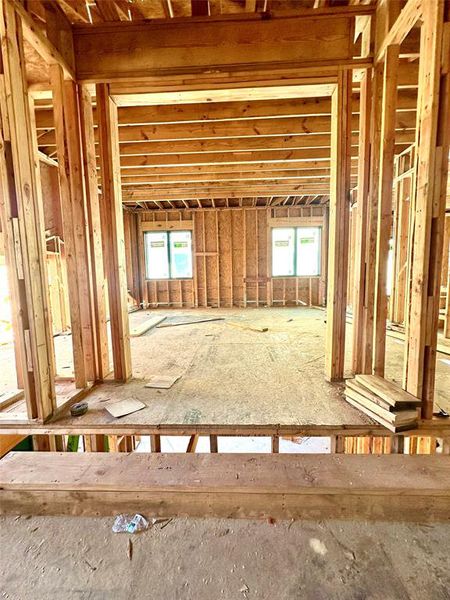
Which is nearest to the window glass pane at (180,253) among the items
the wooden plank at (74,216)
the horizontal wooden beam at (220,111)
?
the horizontal wooden beam at (220,111)

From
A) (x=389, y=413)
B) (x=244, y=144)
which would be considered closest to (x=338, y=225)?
(x=389, y=413)

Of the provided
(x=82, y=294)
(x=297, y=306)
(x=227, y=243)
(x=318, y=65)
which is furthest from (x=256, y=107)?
(x=297, y=306)

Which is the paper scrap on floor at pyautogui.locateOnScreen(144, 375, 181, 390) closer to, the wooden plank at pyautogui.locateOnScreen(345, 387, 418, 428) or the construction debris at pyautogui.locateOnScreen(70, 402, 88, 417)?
the construction debris at pyautogui.locateOnScreen(70, 402, 88, 417)

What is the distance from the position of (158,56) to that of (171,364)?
3.02 meters

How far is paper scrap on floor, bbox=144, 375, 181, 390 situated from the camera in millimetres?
2727

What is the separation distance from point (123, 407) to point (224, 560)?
131 centimetres

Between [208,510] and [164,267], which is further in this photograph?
[164,267]

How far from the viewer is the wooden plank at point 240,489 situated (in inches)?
61.9

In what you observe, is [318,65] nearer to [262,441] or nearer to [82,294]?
[82,294]

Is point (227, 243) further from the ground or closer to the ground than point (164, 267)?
further from the ground

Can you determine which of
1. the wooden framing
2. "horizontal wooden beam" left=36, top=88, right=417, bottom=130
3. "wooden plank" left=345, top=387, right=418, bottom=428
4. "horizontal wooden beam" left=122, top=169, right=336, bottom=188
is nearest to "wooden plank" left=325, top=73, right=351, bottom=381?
the wooden framing

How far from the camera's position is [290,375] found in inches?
116

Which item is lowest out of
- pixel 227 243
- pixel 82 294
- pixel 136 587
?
pixel 136 587

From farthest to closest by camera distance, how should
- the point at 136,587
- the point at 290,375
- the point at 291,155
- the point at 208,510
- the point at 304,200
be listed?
the point at 304,200, the point at 291,155, the point at 290,375, the point at 208,510, the point at 136,587
